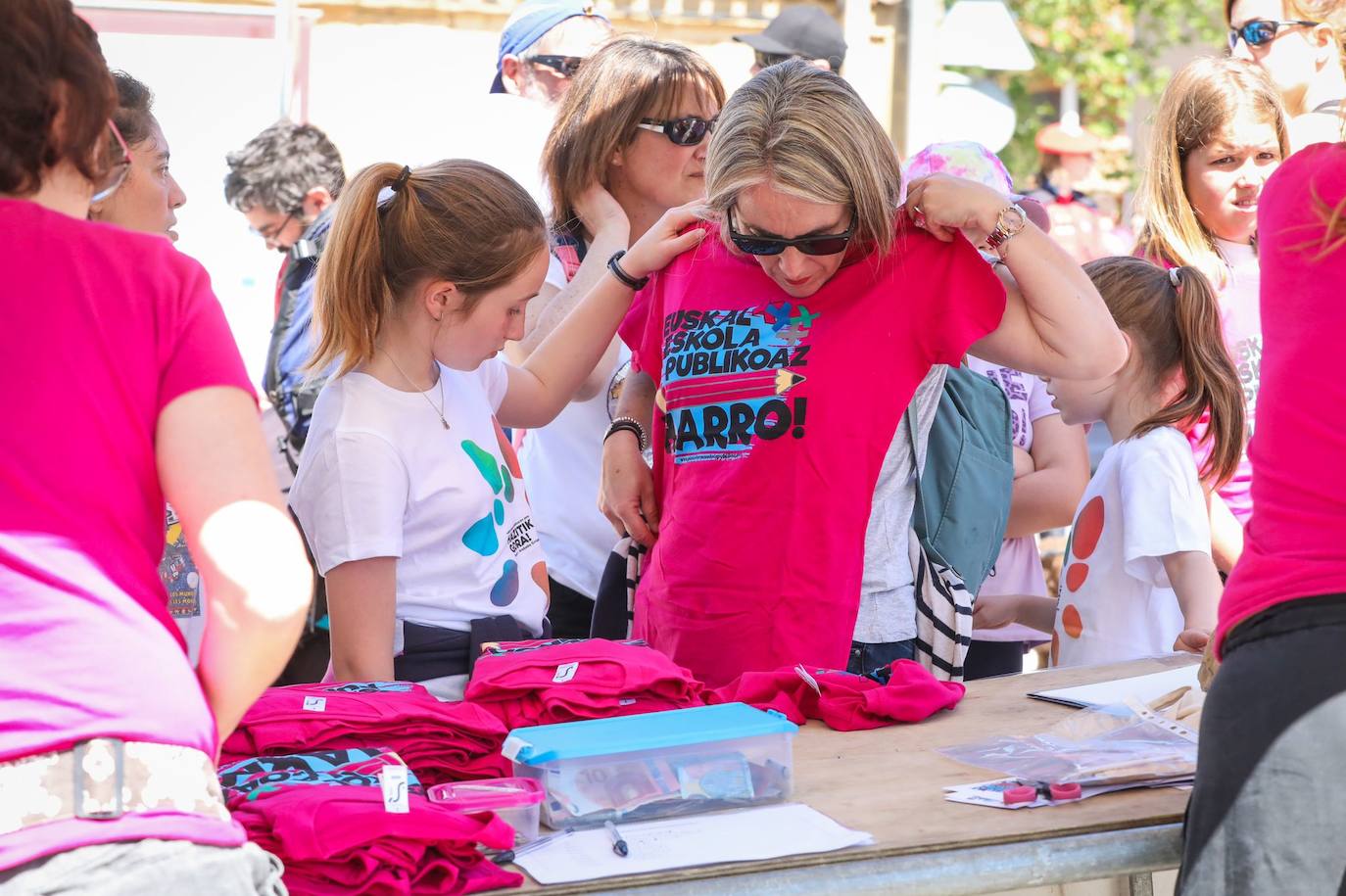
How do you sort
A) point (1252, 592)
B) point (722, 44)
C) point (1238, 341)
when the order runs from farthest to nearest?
1. point (722, 44)
2. point (1238, 341)
3. point (1252, 592)

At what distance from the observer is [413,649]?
230 cm

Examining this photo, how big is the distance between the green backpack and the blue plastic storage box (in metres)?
0.76

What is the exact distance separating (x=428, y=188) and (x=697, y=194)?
2.82 ft

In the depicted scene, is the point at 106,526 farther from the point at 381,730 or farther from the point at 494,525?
the point at 494,525

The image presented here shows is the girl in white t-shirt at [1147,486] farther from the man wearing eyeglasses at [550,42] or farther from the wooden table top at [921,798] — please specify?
the man wearing eyeglasses at [550,42]

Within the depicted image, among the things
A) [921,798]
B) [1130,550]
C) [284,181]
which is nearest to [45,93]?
[921,798]

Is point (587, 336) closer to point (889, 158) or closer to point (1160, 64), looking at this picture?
point (889, 158)

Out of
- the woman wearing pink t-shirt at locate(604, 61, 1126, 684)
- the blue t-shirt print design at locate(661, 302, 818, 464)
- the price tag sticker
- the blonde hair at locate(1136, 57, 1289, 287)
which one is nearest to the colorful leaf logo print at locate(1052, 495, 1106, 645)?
the woman wearing pink t-shirt at locate(604, 61, 1126, 684)

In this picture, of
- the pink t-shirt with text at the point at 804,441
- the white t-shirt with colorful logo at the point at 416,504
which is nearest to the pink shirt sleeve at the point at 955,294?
the pink t-shirt with text at the point at 804,441

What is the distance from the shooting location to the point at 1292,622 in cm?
Answer: 148

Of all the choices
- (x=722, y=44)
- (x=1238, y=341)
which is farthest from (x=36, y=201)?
(x=722, y=44)

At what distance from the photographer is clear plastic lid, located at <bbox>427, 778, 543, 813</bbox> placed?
1663mm

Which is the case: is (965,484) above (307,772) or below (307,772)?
above

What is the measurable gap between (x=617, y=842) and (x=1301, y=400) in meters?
0.89
